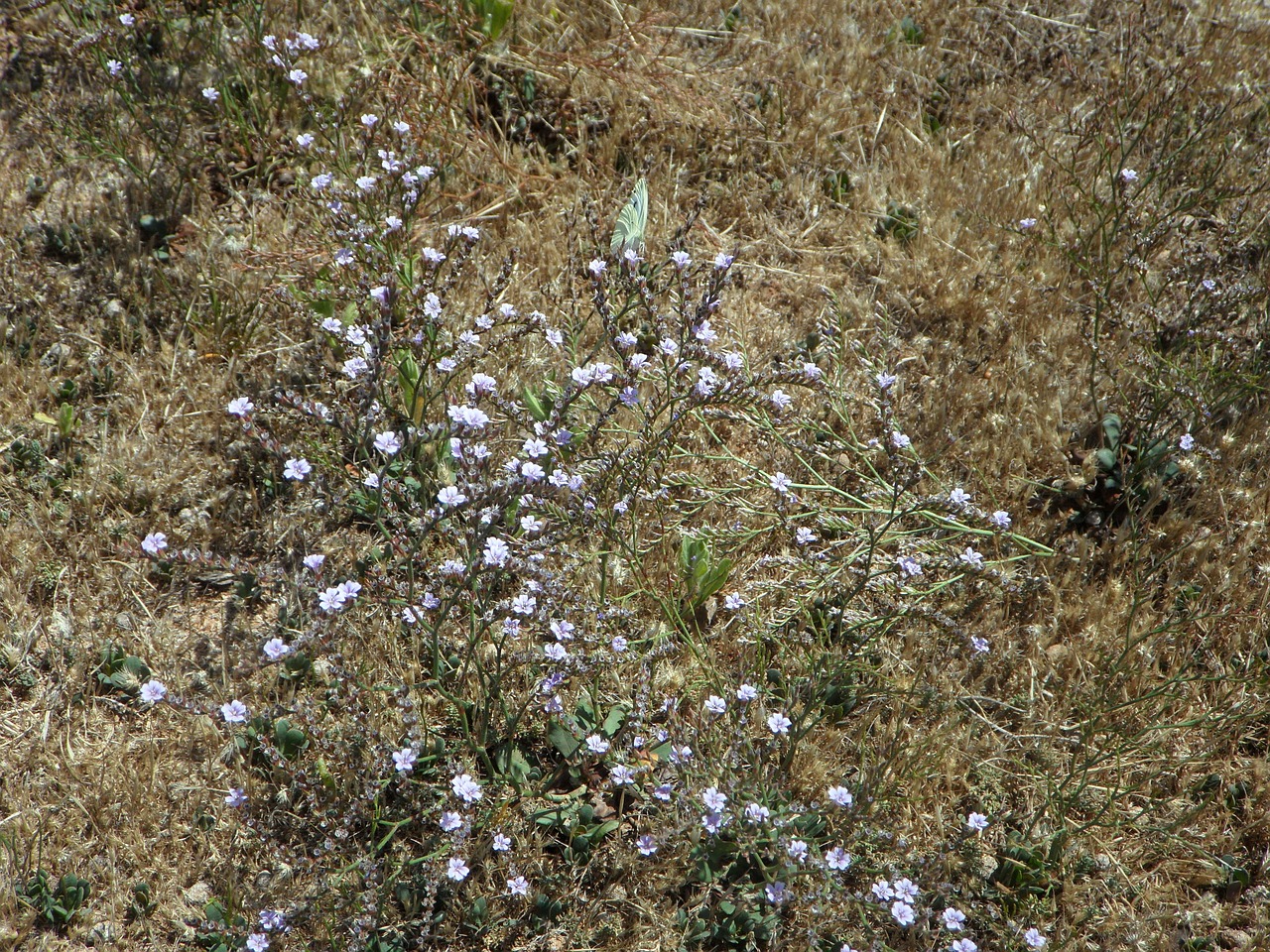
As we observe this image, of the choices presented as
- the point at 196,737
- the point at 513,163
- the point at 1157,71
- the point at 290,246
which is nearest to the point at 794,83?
the point at 513,163

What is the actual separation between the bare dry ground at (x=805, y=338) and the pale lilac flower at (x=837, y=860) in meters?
0.35

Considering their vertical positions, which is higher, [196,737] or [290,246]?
[290,246]

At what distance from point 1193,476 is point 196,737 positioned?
323cm

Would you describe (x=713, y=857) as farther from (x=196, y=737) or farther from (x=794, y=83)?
(x=794, y=83)

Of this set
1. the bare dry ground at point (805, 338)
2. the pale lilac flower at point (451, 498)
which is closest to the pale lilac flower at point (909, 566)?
the bare dry ground at point (805, 338)

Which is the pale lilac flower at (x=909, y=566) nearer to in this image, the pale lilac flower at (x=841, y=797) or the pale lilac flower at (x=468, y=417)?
the pale lilac flower at (x=841, y=797)

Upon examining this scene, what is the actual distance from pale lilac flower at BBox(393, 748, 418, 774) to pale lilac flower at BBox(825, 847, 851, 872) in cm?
100

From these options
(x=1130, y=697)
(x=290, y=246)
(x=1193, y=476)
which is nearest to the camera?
(x=1130, y=697)

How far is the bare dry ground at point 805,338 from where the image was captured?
2.66 meters

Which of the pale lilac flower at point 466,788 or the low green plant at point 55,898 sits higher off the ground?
the pale lilac flower at point 466,788

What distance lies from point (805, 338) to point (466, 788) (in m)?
2.24

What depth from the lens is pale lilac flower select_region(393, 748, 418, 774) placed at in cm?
234

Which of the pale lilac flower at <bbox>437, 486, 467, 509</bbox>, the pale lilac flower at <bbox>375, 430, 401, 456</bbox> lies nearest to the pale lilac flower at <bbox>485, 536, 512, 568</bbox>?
the pale lilac flower at <bbox>437, 486, 467, 509</bbox>

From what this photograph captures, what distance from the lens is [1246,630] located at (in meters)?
3.09
